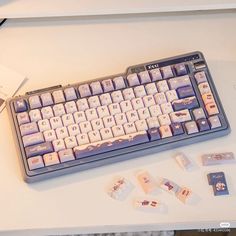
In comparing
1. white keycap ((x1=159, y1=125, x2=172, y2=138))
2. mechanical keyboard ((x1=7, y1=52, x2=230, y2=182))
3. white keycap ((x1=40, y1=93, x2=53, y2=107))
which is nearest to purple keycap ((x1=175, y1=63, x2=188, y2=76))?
mechanical keyboard ((x1=7, y1=52, x2=230, y2=182))

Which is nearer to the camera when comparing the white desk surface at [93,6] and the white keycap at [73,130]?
the white keycap at [73,130]

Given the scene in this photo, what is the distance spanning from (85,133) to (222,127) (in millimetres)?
201

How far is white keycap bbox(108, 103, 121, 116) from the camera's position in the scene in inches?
29.8

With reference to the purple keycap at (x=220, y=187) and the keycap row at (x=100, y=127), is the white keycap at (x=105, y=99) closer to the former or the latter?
the keycap row at (x=100, y=127)

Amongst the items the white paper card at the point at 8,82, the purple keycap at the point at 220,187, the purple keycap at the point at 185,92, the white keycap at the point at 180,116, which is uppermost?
the white paper card at the point at 8,82

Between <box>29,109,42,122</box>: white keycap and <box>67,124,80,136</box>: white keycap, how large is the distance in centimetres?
5

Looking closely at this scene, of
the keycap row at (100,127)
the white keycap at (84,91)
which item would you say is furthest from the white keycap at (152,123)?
the white keycap at (84,91)

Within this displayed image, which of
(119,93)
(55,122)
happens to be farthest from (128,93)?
(55,122)

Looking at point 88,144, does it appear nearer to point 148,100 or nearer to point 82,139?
point 82,139

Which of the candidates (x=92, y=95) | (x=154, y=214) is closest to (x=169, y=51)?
(x=92, y=95)

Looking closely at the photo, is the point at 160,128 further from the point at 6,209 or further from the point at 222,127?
the point at 6,209

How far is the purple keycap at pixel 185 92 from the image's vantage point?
0.77m

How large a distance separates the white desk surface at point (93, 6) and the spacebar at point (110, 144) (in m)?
0.25

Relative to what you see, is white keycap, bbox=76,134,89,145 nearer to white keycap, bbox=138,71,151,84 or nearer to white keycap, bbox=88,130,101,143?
white keycap, bbox=88,130,101,143
